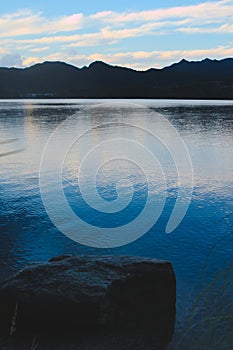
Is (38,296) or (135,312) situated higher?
(38,296)

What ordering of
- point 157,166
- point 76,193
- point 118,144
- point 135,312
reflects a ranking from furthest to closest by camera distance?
point 118,144
point 157,166
point 76,193
point 135,312

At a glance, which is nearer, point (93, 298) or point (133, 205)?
point (93, 298)

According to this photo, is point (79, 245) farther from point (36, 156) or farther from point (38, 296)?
point (36, 156)

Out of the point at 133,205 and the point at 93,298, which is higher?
the point at 93,298

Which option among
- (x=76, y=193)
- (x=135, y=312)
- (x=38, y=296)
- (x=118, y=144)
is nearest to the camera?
(x=38, y=296)

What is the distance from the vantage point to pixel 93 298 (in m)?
9.11

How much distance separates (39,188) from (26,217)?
627 cm

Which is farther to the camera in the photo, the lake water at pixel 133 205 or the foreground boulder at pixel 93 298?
the lake water at pixel 133 205

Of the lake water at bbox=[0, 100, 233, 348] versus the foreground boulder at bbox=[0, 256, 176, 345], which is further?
the lake water at bbox=[0, 100, 233, 348]

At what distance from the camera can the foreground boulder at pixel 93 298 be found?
9.24m

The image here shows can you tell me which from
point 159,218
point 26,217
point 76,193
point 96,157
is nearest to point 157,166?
point 96,157

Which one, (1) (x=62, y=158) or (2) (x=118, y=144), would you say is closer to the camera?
(1) (x=62, y=158)

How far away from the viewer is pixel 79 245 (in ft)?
51.8

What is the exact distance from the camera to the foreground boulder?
9.24 meters
